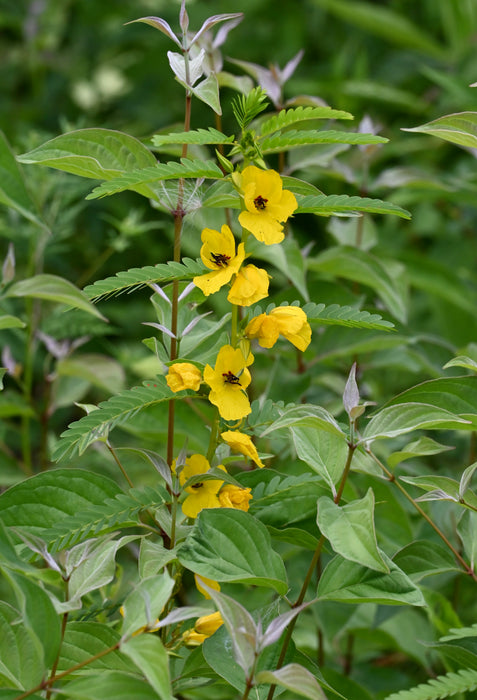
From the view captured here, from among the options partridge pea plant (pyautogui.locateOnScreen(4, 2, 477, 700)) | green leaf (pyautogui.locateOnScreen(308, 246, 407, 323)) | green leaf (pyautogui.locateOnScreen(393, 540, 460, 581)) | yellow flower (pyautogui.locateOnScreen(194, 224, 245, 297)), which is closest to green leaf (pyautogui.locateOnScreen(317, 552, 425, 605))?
partridge pea plant (pyautogui.locateOnScreen(4, 2, 477, 700))

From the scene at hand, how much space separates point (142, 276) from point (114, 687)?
0.90 ft

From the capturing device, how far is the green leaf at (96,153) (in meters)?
0.59

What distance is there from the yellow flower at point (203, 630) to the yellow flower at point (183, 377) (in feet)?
0.59

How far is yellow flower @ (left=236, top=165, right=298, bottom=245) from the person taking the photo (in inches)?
21.5

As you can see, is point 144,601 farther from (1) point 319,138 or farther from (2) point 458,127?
(2) point 458,127

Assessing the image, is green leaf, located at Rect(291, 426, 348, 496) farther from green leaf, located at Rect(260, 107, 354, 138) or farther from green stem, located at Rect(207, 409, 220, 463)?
green leaf, located at Rect(260, 107, 354, 138)

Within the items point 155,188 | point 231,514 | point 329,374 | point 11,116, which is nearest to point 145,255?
point 11,116

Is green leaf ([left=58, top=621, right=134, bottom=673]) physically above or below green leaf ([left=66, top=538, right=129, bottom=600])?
below

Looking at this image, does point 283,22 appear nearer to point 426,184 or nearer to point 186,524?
point 426,184

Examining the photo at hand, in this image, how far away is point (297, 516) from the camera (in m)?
0.66

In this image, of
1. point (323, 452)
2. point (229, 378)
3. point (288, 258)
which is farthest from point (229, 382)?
point (288, 258)

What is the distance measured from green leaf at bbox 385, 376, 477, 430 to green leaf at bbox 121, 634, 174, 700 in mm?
326

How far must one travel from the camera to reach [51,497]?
640 millimetres

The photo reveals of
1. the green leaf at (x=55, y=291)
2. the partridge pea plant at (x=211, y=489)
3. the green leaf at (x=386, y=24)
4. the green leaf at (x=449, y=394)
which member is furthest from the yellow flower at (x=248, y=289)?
the green leaf at (x=386, y=24)
